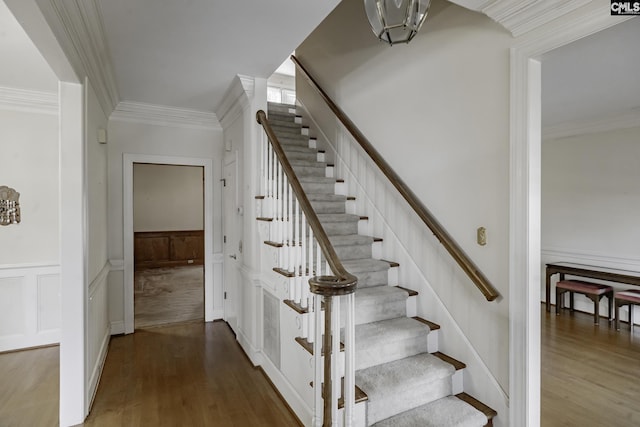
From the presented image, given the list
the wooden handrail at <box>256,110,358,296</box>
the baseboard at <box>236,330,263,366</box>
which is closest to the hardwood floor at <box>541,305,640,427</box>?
the wooden handrail at <box>256,110,358,296</box>

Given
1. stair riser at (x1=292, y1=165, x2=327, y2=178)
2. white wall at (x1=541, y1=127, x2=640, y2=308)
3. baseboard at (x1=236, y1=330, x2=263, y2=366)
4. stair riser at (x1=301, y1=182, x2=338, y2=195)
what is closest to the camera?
baseboard at (x1=236, y1=330, x2=263, y2=366)

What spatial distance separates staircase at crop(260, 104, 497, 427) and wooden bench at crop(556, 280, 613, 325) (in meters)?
3.33

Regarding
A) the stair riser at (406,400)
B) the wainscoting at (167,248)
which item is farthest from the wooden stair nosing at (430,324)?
the wainscoting at (167,248)

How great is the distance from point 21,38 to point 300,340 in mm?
2994

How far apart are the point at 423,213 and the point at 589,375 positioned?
7.49 ft

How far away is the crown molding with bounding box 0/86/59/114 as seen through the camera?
3.45 meters

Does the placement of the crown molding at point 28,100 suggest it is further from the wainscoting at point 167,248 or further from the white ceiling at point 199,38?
the wainscoting at point 167,248

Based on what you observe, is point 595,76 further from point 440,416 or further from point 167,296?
point 167,296

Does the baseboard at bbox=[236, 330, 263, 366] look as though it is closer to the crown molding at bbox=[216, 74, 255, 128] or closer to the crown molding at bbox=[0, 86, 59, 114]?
the crown molding at bbox=[216, 74, 255, 128]

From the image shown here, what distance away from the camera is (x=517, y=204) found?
1964 millimetres

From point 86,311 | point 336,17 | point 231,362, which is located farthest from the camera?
point 336,17

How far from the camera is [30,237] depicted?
3.64 metres

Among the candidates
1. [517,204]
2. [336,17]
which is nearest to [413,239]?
[517,204]

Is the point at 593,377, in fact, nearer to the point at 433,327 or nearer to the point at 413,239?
the point at 433,327
